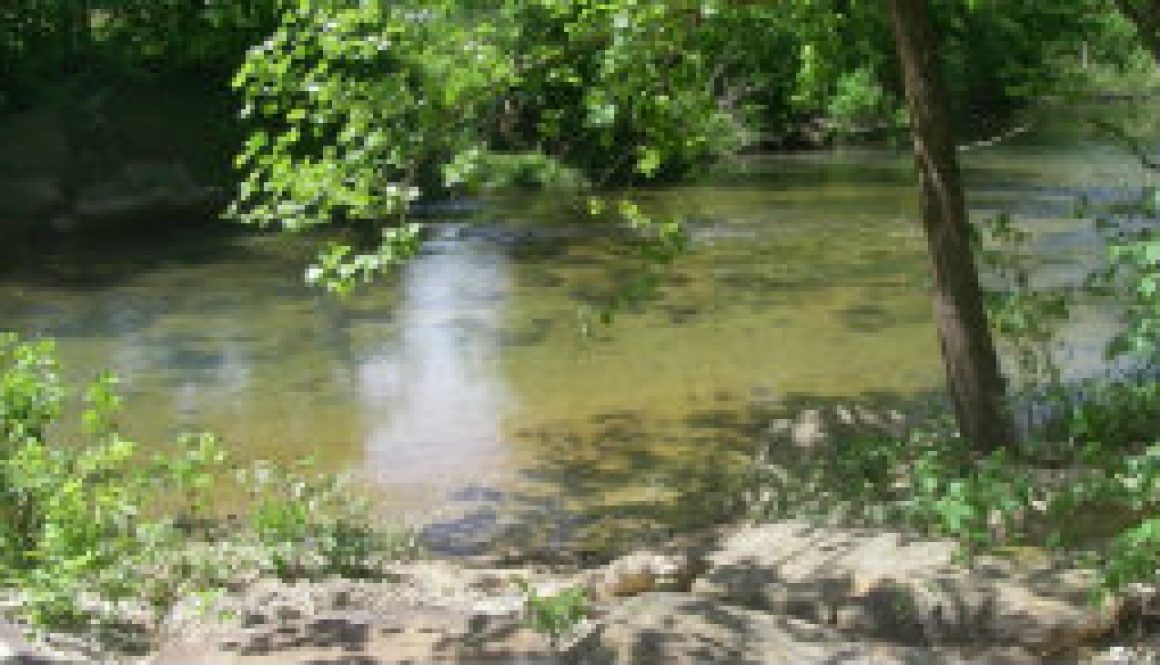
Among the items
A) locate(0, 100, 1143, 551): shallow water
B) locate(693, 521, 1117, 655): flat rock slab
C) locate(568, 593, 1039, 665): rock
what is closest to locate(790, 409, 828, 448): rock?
locate(0, 100, 1143, 551): shallow water

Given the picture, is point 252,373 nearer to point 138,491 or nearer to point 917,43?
point 138,491

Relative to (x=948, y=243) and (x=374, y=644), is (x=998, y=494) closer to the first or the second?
(x=948, y=243)

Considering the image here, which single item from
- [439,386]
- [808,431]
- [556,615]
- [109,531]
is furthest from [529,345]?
[556,615]

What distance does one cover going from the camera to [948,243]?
7.65m

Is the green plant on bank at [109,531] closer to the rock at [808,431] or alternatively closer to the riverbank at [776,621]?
the riverbank at [776,621]

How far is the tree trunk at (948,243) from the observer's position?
24.5ft

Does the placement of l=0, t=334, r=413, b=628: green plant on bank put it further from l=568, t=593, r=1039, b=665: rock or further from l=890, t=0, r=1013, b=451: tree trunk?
l=890, t=0, r=1013, b=451: tree trunk

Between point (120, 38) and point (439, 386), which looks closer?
point (439, 386)

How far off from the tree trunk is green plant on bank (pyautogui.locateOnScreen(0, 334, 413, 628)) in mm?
3323

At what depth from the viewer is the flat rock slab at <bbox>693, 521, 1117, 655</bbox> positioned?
5.26 m

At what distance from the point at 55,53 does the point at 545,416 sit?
634 inches

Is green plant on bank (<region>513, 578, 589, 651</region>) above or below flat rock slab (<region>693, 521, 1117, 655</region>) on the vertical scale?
above

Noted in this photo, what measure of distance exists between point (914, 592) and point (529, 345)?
8.85 metres

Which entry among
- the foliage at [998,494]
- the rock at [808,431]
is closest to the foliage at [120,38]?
the rock at [808,431]
